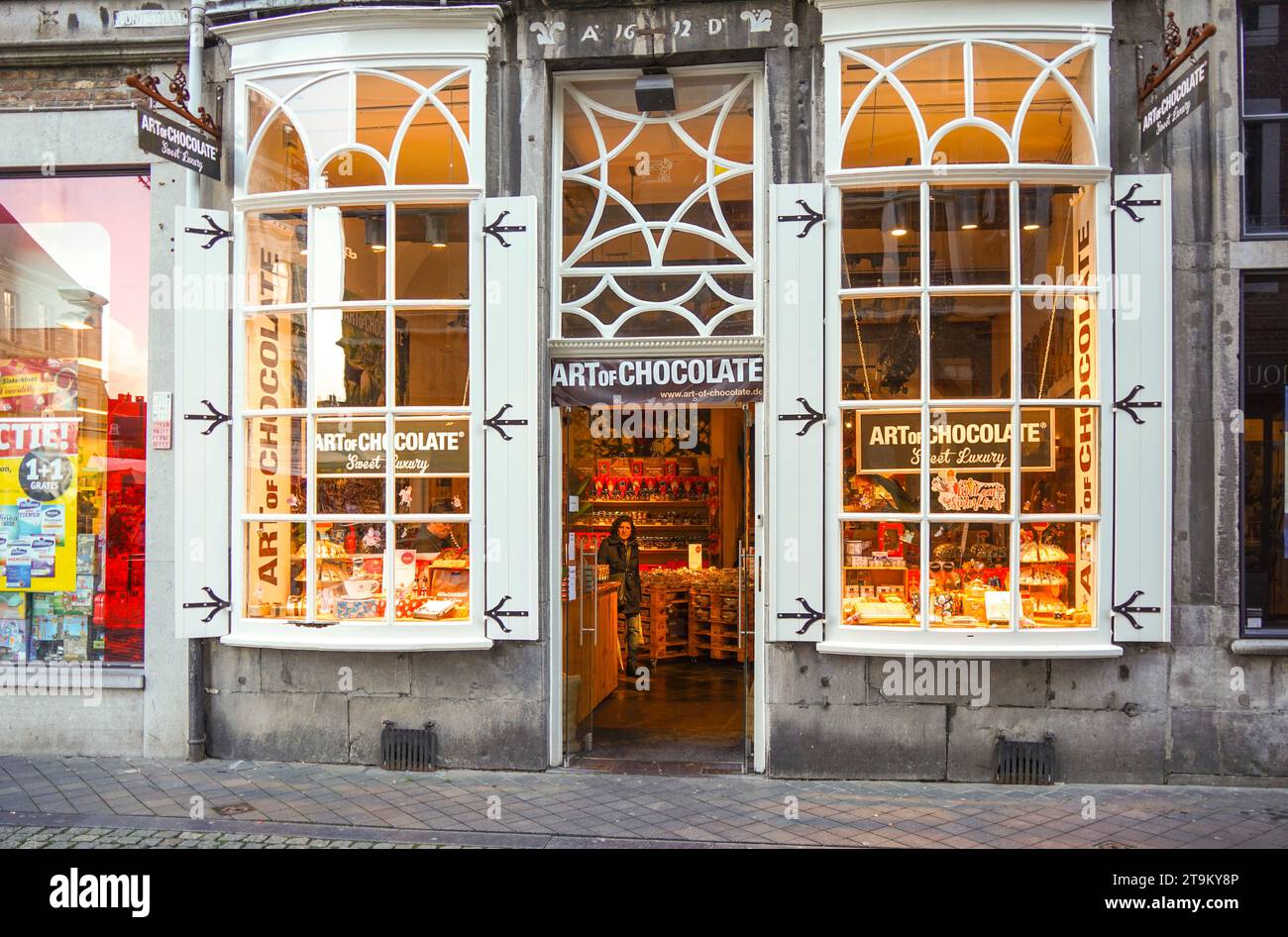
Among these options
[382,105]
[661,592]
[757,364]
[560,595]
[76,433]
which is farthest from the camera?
[661,592]

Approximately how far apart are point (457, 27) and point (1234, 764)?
8032 millimetres

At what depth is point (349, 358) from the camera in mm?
7887

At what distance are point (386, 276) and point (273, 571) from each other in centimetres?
254

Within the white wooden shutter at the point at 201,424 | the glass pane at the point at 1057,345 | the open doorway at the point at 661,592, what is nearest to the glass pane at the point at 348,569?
the white wooden shutter at the point at 201,424

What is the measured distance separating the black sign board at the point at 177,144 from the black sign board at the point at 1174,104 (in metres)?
7.11

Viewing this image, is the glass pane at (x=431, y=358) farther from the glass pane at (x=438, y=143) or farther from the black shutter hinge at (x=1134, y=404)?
the black shutter hinge at (x=1134, y=404)

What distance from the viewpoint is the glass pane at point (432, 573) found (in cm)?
778

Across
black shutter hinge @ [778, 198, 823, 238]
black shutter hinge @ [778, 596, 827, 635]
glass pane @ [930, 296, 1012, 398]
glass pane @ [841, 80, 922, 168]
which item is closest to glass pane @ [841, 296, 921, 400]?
glass pane @ [930, 296, 1012, 398]

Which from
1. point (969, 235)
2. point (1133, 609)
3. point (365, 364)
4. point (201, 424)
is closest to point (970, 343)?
point (969, 235)

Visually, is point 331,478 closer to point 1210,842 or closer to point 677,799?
point 677,799

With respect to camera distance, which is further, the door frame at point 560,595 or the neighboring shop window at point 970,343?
the door frame at point 560,595

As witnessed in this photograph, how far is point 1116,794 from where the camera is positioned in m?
7.02

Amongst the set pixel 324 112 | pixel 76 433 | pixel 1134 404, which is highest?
pixel 324 112

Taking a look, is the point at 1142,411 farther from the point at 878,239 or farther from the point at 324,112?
the point at 324,112
